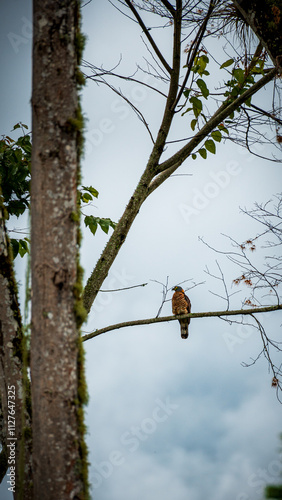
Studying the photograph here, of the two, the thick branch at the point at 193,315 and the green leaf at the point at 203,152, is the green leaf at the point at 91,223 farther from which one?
the green leaf at the point at 203,152

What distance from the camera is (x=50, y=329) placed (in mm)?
1516

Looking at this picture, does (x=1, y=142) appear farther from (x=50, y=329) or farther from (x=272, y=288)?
(x=272, y=288)

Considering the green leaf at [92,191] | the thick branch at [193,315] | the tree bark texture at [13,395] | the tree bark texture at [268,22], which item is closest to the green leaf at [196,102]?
the tree bark texture at [268,22]

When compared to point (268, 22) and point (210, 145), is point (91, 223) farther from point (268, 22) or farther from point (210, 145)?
point (268, 22)

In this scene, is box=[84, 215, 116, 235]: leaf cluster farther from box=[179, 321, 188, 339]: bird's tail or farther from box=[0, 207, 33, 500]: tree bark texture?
box=[179, 321, 188, 339]: bird's tail

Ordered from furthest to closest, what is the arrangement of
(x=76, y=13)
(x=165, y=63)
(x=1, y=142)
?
(x=1, y=142), (x=165, y=63), (x=76, y=13)

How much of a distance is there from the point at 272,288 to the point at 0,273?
2.19 meters

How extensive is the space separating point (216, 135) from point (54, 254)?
2.08 m

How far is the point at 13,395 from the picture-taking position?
1815 millimetres

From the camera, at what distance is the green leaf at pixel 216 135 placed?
309cm

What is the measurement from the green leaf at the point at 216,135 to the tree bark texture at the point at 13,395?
2.12 m

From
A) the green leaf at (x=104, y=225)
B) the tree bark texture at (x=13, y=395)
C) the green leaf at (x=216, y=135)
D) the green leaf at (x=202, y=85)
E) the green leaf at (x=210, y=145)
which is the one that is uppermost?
the green leaf at (x=202, y=85)

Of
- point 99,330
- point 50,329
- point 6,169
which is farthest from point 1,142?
point 50,329

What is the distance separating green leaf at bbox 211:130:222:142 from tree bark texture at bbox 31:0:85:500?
1.65m
